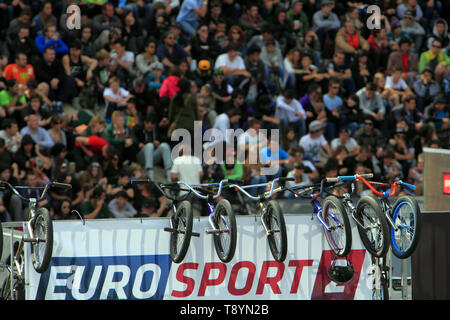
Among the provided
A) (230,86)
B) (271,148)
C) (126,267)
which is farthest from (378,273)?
(230,86)

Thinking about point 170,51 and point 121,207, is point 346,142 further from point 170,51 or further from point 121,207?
point 121,207

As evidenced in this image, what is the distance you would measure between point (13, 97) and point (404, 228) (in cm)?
931

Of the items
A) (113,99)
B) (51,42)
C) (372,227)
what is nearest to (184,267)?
(372,227)

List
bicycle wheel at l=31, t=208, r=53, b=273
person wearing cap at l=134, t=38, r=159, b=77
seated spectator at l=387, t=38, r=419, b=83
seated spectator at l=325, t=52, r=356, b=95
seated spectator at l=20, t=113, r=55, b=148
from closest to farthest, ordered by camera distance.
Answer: bicycle wheel at l=31, t=208, r=53, b=273, seated spectator at l=20, t=113, r=55, b=148, person wearing cap at l=134, t=38, r=159, b=77, seated spectator at l=325, t=52, r=356, b=95, seated spectator at l=387, t=38, r=419, b=83

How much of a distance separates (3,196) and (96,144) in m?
2.33

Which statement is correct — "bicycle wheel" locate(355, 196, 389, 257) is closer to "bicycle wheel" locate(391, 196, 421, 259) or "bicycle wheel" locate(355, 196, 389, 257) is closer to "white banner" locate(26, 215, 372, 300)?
"bicycle wheel" locate(391, 196, 421, 259)

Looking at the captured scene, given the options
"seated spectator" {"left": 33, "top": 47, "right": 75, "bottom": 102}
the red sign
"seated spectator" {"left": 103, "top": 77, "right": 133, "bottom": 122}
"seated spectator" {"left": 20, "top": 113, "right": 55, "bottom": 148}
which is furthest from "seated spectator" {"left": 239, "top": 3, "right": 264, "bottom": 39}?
the red sign

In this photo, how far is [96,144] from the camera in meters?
18.4

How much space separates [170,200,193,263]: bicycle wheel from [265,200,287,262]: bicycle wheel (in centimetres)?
101

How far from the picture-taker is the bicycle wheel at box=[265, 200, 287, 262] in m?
12.2

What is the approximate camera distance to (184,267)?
12805 millimetres

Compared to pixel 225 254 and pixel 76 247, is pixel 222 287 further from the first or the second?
pixel 76 247

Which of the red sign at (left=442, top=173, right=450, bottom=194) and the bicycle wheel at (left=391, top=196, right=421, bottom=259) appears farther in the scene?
the red sign at (left=442, top=173, right=450, bottom=194)

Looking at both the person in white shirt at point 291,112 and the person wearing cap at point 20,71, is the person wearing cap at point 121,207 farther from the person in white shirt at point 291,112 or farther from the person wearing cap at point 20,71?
the person in white shirt at point 291,112
